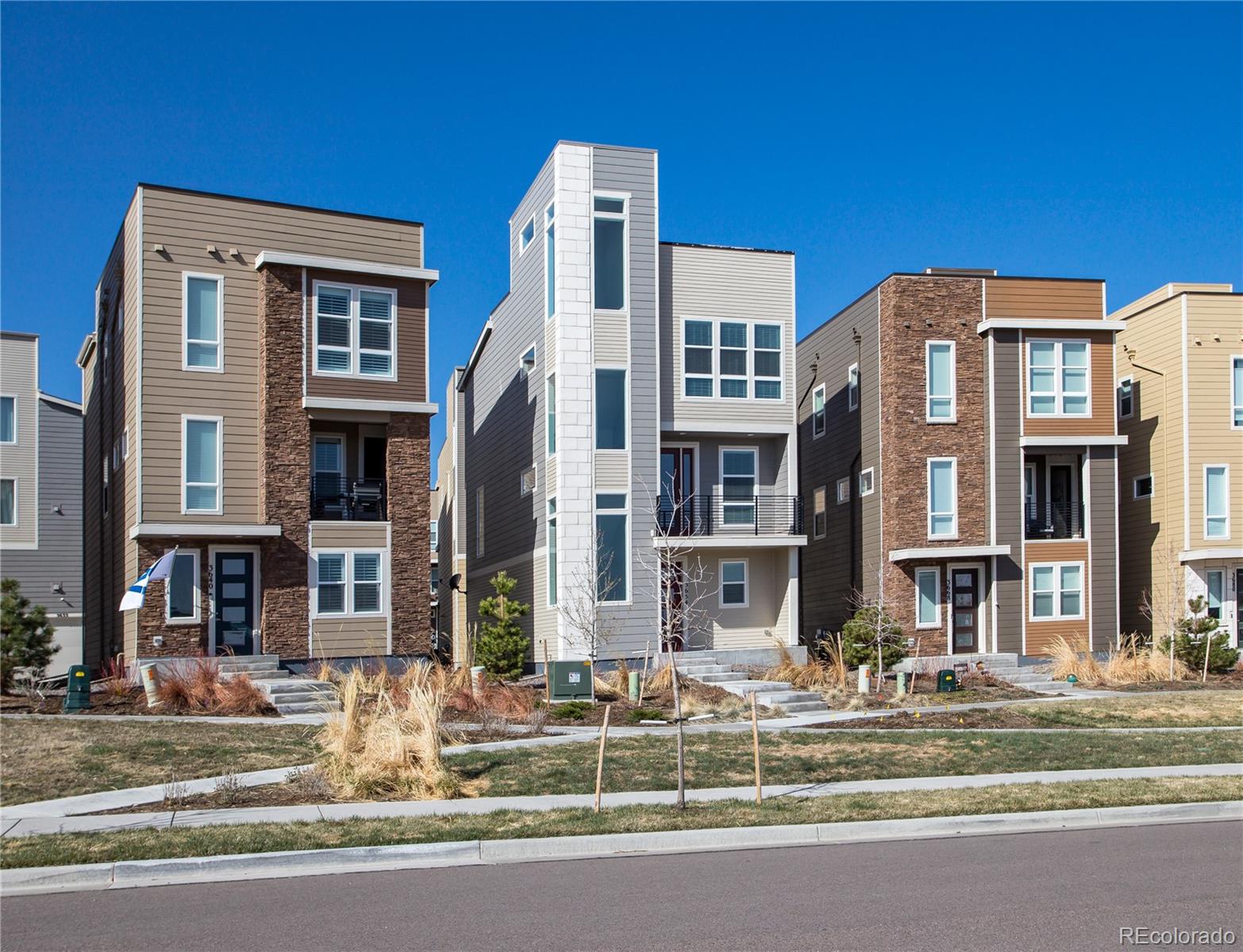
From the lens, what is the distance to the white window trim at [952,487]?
3155 centimetres

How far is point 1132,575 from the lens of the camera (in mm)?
35531

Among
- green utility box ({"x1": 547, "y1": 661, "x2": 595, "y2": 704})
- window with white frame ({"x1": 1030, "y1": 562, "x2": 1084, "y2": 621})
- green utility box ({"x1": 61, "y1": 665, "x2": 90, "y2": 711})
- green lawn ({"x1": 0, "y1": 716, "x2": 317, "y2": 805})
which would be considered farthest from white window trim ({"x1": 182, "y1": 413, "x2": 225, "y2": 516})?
window with white frame ({"x1": 1030, "y1": 562, "x2": 1084, "y2": 621})

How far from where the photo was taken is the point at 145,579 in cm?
2328

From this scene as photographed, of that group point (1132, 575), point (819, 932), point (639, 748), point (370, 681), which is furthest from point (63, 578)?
point (819, 932)

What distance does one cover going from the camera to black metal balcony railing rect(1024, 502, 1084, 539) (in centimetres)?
3278

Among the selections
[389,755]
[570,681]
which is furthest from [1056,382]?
[389,755]

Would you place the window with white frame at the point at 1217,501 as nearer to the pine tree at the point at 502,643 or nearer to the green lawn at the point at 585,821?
the pine tree at the point at 502,643

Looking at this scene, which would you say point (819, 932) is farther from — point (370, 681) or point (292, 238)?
point (292, 238)

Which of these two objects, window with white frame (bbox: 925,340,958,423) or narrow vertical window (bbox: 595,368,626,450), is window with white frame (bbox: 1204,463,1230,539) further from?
narrow vertical window (bbox: 595,368,626,450)

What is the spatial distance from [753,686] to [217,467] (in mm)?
12663

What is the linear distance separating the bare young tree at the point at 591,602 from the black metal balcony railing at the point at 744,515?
2656mm

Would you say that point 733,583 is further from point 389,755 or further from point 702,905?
point 702,905

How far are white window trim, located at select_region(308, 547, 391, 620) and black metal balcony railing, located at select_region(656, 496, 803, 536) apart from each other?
7.23 m

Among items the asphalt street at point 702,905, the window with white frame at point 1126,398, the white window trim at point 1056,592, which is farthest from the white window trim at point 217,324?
the window with white frame at point 1126,398
